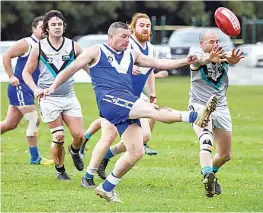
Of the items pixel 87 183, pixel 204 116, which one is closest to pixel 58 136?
pixel 87 183

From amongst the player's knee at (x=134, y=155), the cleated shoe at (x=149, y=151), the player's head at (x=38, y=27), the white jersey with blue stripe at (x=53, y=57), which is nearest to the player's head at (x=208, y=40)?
the player's knee at (x=134, y=155)

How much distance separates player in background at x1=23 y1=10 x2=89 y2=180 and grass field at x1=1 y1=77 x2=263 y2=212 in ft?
1.88

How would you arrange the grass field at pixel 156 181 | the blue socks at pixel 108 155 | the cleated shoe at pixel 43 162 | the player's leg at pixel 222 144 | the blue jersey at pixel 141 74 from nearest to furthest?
1. the grass field at pixel 156 181
2. the player's leg at pixel 222 144
3. the blue socks at pixel 108 155
4. the blue jersey at pixel 141 74
5. the cleated shoe at pixel 43 162

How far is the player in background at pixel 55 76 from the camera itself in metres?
12.7

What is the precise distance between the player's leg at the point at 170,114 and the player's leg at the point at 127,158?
24cm

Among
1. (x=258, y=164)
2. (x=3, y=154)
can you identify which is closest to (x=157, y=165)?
(x=258, y=164)

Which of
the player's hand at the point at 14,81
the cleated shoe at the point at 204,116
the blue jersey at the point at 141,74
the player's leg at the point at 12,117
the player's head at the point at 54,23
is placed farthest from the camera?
the player's leg at the point at 12,117

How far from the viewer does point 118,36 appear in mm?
11031

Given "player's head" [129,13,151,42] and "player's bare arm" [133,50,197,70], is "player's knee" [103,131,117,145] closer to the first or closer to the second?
"player's bare arm" [133,50,197,70]

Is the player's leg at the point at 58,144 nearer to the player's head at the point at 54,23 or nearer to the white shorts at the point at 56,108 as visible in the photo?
the white shorts at the point at 56,108

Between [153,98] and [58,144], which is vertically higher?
[153,98]

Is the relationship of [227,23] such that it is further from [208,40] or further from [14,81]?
[14,81]

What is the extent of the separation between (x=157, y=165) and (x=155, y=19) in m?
41.9

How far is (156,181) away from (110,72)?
91.4 inches
